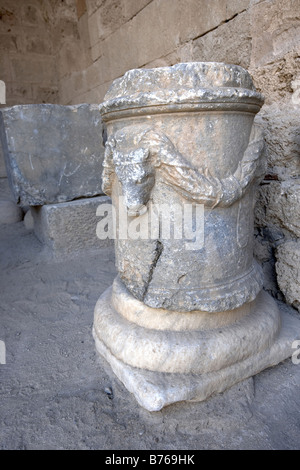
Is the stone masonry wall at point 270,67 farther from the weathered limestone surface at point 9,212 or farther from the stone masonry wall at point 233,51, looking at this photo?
the weathered limestone surface at point 9,212

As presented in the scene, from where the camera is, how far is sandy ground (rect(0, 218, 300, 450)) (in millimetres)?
1273

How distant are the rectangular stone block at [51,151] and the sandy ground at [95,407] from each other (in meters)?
1.22

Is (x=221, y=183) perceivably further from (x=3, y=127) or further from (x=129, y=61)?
(x=129, y=61)

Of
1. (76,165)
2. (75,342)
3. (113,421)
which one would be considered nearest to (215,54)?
(76,165)

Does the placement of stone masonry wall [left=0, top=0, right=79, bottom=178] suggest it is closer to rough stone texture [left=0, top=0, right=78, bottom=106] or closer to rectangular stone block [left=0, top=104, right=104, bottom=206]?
rough stone texture [left=0, top=0, right=78, bottom=106]

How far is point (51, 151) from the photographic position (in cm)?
292

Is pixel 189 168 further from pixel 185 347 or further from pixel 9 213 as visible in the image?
pixel 9 213

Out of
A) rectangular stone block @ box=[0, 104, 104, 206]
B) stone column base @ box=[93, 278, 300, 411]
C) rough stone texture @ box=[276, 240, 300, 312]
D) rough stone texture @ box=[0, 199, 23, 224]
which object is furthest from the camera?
rough stone texture @ box=[0, 199, 23, 224]

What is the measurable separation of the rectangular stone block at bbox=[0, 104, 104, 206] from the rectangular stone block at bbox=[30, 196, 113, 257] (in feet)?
0.38

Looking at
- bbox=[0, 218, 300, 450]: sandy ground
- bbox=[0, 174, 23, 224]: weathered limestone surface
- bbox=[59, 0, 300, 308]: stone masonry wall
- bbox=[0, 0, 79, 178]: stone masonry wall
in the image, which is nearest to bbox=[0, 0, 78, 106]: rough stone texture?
bbox=[0, 0, 79, 178]: stone masonry wall

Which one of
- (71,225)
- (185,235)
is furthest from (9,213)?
(185,235)

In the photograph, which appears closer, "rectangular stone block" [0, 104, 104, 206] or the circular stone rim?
the circular stone rim

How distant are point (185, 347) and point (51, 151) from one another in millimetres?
2149

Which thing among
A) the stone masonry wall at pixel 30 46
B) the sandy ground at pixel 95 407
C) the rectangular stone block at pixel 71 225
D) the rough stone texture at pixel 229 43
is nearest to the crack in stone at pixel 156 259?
the sandy ground at pixel 95 407
